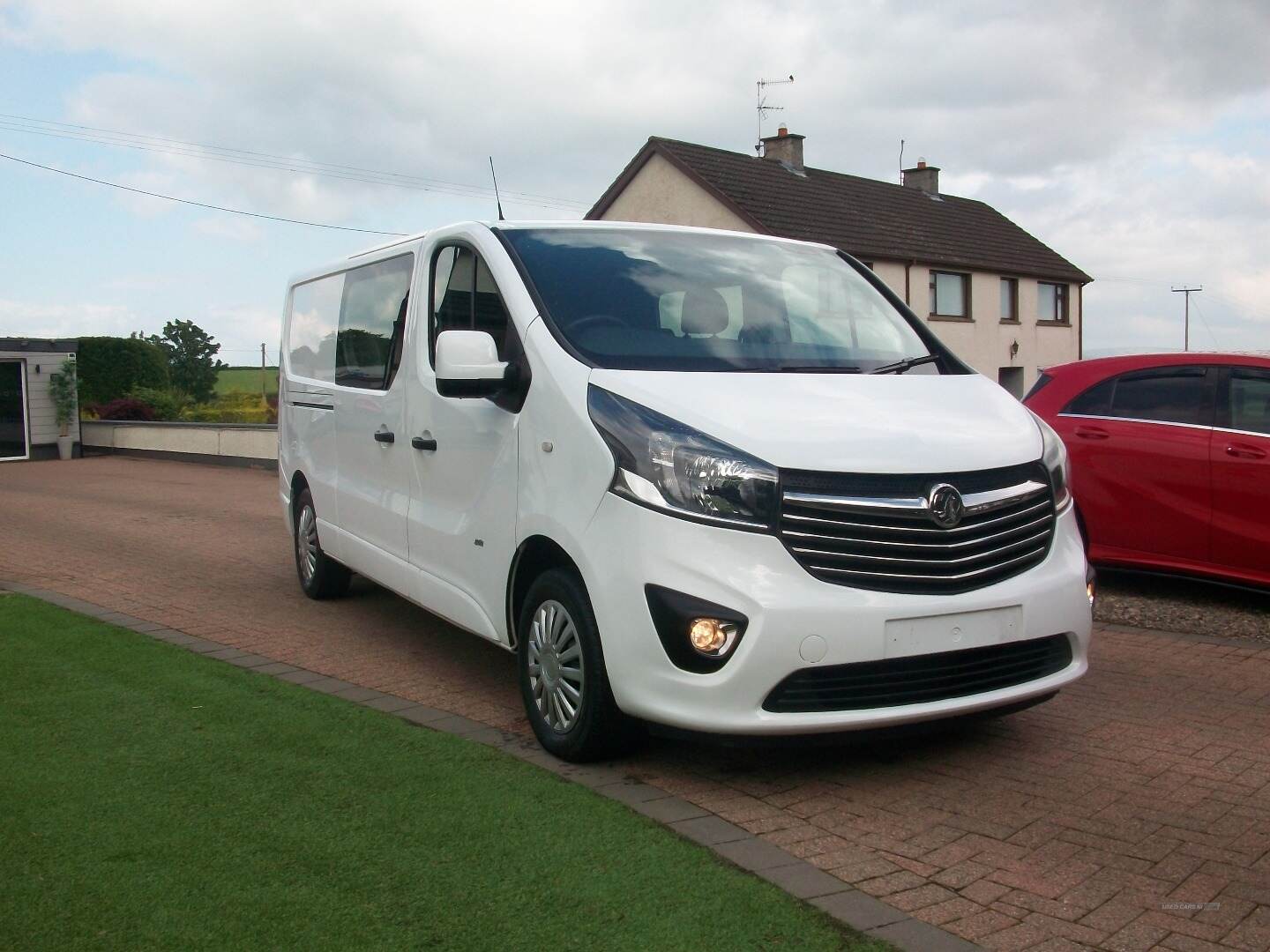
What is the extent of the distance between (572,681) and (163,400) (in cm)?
3378

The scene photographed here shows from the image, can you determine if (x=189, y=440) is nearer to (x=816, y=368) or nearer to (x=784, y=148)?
(x=784, y=148)

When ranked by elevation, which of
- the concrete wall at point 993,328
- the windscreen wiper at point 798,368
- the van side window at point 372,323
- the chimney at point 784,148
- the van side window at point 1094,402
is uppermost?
the chimney at point 784,148

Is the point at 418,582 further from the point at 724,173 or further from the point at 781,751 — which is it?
the point at 724,173

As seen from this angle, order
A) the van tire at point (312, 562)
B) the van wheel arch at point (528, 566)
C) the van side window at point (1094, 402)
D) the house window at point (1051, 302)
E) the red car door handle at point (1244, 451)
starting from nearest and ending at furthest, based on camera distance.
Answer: the van wheel arch at point (528, 566) → the red car door handle at point (1244, 451) → the van tire at point (312, 562) → the van side window at point (1094, 402) → the house window at point (1051, 302)

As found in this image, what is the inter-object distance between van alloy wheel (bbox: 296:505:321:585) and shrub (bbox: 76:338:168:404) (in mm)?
31615

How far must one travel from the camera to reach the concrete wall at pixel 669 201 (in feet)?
107

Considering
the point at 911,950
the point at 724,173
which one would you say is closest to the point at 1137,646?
the point at 911,950

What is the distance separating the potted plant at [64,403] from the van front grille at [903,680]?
30.9m

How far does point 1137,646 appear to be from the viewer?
6898 mm

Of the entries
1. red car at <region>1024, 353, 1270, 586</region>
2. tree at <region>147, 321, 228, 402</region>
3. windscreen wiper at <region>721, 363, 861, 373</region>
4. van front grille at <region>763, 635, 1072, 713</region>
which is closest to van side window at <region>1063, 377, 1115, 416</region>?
red car at <region>1024, 353, 1270, 586</region>

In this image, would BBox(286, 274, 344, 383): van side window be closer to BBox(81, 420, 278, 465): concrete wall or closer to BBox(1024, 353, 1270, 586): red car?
BBox(1024, 353, 1270, 586): red car

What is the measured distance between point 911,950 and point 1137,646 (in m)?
4.21

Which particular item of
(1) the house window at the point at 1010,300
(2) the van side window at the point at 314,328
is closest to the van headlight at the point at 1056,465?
(2) the van side window at the point at 314,328

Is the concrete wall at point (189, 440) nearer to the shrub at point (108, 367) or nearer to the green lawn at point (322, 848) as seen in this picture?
the shrub at point (108, 367)
